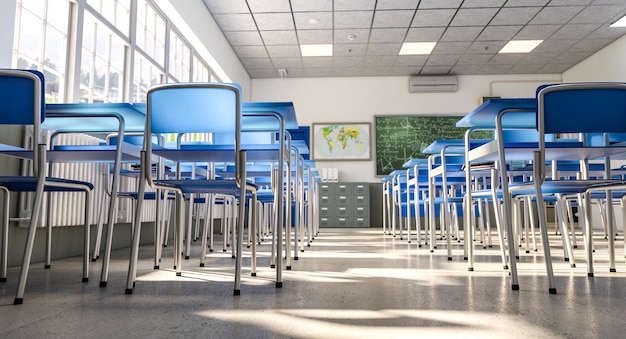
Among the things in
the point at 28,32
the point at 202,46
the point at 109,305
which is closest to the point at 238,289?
the point at 109,305

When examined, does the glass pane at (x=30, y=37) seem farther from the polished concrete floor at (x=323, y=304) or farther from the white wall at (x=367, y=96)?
the white wall at (x=367, y=96)

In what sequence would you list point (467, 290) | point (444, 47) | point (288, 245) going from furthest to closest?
1. point (444, 47)
2. point (288, 245)
3. point (467, 290)

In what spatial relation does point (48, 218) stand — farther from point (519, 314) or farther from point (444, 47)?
point (444, 47)

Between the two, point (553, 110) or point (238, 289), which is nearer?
point (238, 289)

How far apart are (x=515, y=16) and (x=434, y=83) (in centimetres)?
240

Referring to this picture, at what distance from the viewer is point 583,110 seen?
1655mm

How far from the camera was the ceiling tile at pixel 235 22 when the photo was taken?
18.9ft

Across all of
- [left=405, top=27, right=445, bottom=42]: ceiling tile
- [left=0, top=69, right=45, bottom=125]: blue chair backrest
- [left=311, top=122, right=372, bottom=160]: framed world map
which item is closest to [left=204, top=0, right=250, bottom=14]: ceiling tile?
[left=405, top=27, right=445, bottom=42]: ceiling tile

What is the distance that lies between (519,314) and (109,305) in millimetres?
1135

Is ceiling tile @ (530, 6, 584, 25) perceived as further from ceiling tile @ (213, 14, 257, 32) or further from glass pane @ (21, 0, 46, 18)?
glass pane @ (21, 0, 46, 18)

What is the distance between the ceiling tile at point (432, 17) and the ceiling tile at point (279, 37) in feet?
5.32

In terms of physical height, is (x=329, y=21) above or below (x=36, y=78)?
above

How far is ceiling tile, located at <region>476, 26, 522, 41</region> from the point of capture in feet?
20.0

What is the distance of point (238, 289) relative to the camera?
1.52 metres
